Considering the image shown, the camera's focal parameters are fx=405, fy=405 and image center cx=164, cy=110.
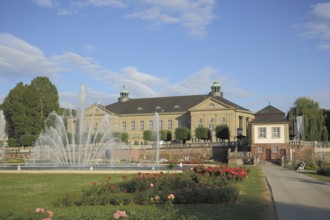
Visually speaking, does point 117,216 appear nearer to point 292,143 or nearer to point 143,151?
point 292,143

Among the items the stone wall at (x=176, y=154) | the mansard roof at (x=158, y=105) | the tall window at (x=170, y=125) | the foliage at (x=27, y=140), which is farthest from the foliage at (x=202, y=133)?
the foliage at (x=27, y=140)

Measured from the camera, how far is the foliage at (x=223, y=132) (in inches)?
2653

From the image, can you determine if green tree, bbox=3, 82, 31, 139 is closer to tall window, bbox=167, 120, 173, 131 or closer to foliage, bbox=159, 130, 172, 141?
foliage, bbox=159, 130, 172, 141

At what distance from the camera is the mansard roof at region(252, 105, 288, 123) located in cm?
4784

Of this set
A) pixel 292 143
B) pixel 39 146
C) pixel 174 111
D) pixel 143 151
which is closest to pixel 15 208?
pixel 292 143

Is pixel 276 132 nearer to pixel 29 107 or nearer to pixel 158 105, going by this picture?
pixel 158 105

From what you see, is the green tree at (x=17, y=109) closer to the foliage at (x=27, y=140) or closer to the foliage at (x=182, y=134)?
the foliage at (x=27, y=140)

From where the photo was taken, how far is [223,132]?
221 feet

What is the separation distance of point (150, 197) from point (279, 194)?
513 centimetres

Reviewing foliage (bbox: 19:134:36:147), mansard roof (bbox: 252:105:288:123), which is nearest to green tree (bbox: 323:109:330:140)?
mansard roof (bbox: 252:105:288:123)

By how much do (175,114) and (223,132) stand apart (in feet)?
45.7

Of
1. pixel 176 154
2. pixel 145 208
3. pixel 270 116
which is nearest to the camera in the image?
pixel 145 208

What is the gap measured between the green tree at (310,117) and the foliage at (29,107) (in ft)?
134

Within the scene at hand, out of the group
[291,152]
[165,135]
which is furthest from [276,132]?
[165,135]
